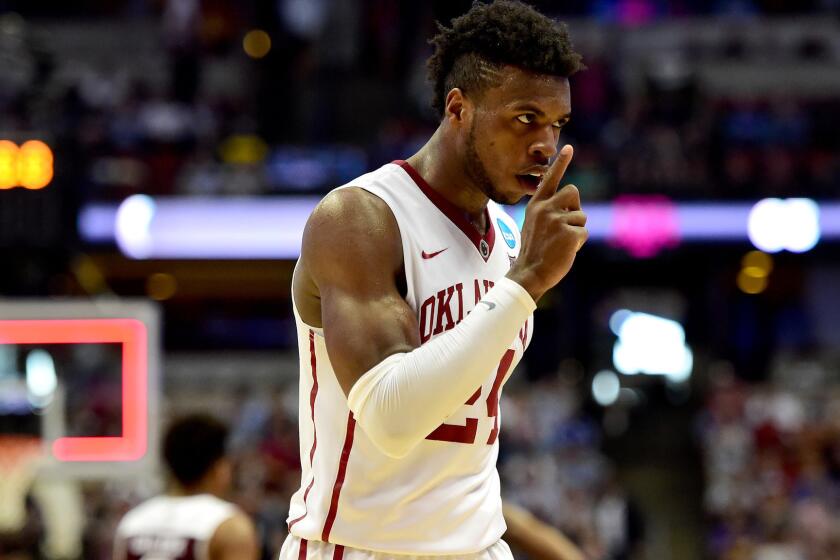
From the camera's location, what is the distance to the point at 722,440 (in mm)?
13984

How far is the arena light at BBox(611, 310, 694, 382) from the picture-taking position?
19.3 meters

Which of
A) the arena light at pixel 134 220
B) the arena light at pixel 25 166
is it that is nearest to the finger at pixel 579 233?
the arena light at pixel 25 166

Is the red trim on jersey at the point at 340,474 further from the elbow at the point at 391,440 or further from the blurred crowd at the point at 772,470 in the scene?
the blurred crowd at the point at 772,470

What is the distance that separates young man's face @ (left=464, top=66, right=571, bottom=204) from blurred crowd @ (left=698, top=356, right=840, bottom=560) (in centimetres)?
900

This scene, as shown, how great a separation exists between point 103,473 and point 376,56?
11.0 metres

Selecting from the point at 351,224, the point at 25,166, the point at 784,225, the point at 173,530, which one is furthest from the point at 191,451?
the point at 784,225

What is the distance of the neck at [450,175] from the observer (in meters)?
3.06

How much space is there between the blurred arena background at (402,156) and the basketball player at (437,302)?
5089 millimetres

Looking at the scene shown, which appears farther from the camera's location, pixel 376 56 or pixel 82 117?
pixel 376 56

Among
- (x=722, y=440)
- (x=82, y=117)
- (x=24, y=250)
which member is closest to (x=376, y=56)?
(x=82, y=117)

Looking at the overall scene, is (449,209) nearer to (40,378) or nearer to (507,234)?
(507,234)

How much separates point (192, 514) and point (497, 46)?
2.54 meters

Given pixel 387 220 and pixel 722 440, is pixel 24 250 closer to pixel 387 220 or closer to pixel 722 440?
pixel 387 220

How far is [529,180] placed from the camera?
2928 millimetres
